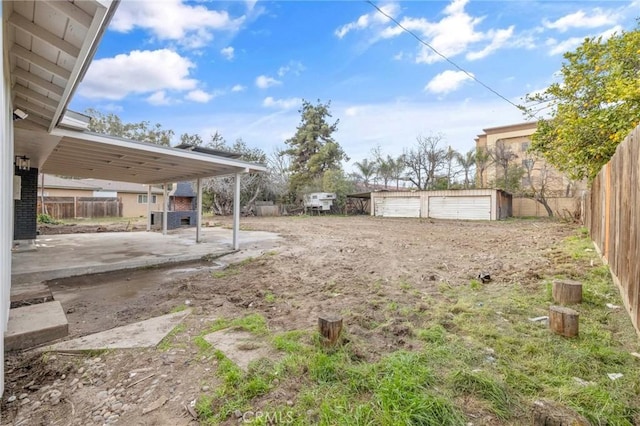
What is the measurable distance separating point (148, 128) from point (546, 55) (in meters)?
34.0

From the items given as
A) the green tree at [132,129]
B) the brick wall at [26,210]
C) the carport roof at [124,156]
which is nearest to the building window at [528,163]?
the carport roof at [124,156]

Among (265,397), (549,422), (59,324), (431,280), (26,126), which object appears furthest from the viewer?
(431,280)

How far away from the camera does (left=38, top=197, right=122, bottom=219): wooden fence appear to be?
769 inches

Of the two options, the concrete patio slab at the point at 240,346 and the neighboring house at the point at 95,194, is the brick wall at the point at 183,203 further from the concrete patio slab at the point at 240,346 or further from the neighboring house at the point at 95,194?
the concrete patio slab at the point at 240,346

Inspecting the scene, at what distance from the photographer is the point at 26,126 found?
4648mm

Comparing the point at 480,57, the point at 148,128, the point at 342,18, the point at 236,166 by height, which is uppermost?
the point at 148,128

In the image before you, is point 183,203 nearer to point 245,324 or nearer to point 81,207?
point 81,207

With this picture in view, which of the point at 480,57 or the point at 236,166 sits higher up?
the point at 480,57

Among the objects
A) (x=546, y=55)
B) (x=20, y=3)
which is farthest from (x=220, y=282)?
(x=546, y=55)

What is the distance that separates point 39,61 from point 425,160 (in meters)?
26.7

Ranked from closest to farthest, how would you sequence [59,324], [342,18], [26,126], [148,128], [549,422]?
[549,422] < [59,324] < [26,126] < [342,18] < [148,128]

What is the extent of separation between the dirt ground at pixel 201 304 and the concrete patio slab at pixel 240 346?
0.20 m

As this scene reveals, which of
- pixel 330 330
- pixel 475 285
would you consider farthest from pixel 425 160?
pixel 330 330

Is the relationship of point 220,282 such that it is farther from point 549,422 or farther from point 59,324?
point 549,422
